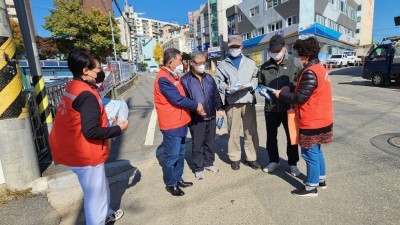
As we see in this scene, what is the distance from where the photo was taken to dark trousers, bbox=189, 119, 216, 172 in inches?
148

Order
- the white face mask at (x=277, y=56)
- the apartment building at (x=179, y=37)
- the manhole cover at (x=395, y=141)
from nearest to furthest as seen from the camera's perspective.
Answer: the white face mask at (x=277, y=56)
the manhole cover at (x=395, y=141)
the apartment building at (x=179, y=37)

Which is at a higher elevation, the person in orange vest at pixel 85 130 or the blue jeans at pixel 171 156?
the person in orange vest at pixel 85 130

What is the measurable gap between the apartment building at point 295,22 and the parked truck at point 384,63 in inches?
515

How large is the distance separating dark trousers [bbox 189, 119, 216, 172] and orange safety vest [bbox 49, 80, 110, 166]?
170 centimetres

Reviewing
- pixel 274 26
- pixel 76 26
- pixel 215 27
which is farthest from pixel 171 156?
pixel 215 27

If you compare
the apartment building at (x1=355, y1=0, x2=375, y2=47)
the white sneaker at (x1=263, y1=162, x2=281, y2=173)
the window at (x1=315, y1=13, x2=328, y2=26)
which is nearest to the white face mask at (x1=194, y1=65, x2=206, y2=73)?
the white sneaker at (x1=263, y1=162, x2=281, y2=173)

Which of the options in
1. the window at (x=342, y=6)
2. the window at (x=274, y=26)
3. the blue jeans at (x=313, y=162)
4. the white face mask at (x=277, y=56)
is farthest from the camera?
the window at (x=342, y=6)

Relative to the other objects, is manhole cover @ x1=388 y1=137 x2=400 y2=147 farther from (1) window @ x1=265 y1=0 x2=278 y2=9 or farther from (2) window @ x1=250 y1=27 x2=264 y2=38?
(2) window @ x1=250 y1=27 x2=264 y2=38

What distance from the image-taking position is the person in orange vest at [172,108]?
3043 mm

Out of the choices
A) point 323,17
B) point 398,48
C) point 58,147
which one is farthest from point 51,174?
point 323,17

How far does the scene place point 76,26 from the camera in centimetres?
2966

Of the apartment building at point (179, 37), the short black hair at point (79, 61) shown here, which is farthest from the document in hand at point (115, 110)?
the apartment building at point (179, 37)

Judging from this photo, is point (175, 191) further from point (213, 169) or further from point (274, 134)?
point (274, 134)

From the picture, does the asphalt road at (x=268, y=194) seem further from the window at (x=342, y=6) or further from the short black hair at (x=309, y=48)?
the window at (x=342, y=6)
